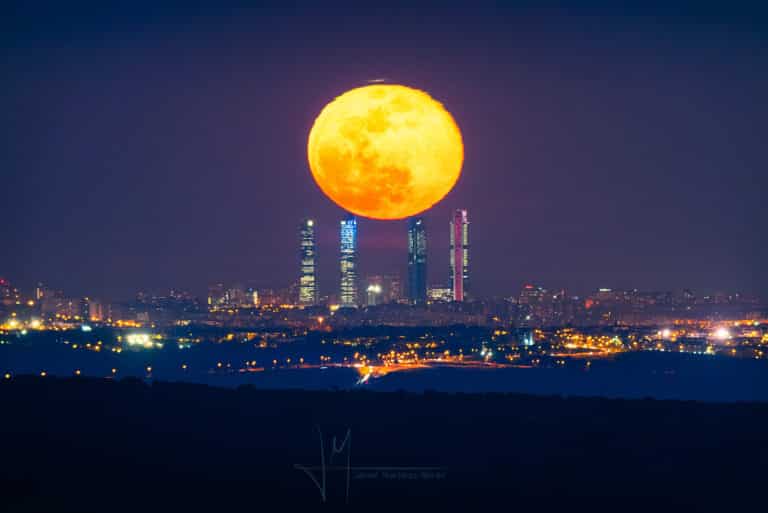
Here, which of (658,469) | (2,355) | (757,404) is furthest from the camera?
(2,355)

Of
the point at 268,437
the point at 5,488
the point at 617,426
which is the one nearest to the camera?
the point at 5,488

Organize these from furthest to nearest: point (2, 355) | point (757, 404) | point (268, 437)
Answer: point (2, 355) → point (757, 404) → point (268, 437)

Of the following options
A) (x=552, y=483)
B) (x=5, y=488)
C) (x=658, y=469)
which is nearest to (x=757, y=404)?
(x=658, y=469)

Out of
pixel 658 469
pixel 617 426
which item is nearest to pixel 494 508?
pixel 658 469

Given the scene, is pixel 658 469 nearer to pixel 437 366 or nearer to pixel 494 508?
pixel 494 508

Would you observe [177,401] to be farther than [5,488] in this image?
Yes

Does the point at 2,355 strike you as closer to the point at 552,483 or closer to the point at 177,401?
the point at 177,401
